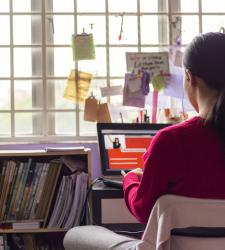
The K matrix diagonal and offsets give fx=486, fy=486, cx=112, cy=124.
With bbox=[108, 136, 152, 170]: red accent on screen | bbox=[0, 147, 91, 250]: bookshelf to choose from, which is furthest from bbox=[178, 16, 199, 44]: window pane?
bbox=[0, 147, 91, 250]: bookshelf

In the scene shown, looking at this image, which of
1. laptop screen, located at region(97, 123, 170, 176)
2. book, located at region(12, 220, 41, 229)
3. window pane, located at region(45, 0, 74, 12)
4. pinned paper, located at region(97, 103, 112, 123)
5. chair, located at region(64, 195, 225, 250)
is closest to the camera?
chair, located at region(64, 195, 225, 250)

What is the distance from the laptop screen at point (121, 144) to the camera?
233 cm

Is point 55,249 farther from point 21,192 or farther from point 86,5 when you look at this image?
point 86,5

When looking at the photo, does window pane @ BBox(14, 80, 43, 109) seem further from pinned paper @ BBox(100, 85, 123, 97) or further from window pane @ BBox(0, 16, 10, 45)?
pinned paper @ BBox(100, 85, 123, 97)

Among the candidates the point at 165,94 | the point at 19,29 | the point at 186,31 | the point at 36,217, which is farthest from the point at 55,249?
the point at 186,31

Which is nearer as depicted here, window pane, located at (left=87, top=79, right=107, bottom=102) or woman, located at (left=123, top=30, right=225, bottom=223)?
woman, located at (left=123, top=30, right=225, bottom=223)

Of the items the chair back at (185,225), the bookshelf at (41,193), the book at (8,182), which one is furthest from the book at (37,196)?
the chair back at (185,225)

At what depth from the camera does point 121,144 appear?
2.36 meters

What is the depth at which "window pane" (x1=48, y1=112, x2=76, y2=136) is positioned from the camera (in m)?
2.74

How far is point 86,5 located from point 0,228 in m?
1.32

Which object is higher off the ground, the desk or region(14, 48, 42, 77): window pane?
region(14, 48, 42, 77): window pane

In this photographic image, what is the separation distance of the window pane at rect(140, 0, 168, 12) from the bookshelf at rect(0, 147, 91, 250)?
996mm

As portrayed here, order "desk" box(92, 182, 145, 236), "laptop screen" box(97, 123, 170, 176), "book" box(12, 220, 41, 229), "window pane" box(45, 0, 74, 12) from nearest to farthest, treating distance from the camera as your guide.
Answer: "desk" box(92, 182, 145, 236)
"book" box(12, 220, 41, 229)
"laptop screen" box(97, 123, 170, 176)
"window pane" box(45, 0, 74, 12)

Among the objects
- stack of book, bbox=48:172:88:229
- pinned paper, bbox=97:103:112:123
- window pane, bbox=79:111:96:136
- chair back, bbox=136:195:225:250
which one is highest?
pinned paper, bbox=97:103:112:123
